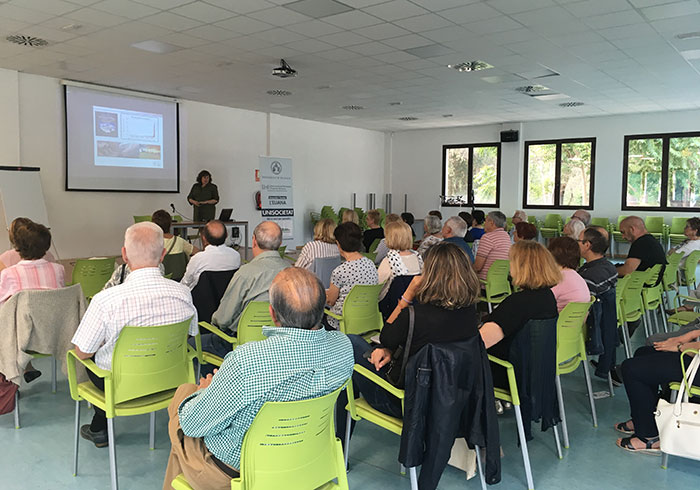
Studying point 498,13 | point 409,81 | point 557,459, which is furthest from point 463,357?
point 409,81

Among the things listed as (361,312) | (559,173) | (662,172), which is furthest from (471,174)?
(361,312)

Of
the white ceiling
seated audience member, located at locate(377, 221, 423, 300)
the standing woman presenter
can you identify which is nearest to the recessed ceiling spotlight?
the white ceiling

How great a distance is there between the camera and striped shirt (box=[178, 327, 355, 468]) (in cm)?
182

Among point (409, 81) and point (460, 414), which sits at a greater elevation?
point (409, 81)

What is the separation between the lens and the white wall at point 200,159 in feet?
31.0

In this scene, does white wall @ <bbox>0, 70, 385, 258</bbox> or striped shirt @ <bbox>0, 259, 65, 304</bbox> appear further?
white wall @ <bbox>0, 70, 385, 258</bbox>

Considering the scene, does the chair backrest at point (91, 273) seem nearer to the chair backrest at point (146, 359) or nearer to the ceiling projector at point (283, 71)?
the chair backrest at point (146, 359)

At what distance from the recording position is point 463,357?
97.7 inches

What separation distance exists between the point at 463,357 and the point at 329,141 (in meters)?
13.6

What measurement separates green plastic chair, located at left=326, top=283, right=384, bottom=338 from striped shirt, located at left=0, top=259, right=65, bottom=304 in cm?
189

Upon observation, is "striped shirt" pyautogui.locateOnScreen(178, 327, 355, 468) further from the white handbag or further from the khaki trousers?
the white handbag

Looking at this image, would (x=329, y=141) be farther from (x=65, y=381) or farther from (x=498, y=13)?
(x=65, y=381)

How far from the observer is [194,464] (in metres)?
2.01

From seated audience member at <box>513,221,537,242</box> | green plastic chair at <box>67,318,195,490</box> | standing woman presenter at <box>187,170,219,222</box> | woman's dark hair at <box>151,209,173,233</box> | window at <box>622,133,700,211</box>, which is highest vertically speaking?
window at <box>622,133,700,211</box>
